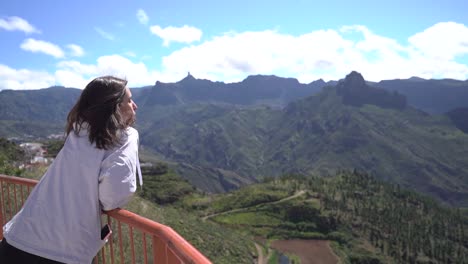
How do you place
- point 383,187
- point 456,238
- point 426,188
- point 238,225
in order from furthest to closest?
point 426,188 < point 383,187 < point 456,238 < point 238,225

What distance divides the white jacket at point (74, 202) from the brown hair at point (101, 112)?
3.1 inches

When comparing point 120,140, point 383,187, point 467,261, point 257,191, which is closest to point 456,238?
point 467,261

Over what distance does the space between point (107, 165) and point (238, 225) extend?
76731mm

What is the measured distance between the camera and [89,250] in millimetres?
2730

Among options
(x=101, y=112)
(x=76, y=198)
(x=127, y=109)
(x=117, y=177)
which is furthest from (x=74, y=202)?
(x=127, y=109)

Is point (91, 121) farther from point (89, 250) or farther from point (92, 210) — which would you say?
point (89, 250)

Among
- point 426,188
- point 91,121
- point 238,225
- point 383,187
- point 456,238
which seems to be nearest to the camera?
point 91,121

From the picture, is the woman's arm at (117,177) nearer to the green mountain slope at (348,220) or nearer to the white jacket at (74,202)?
the white jacket at (74,202)

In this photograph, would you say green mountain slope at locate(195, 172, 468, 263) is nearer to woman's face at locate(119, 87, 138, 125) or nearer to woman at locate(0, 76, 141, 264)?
woman's face at locate(119, 87, 138, 125)

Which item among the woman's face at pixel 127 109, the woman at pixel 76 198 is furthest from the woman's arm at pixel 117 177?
the woman's face at pixel 127 109

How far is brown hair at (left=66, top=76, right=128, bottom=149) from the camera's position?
9.05ft

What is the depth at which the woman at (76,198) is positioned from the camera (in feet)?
8.68

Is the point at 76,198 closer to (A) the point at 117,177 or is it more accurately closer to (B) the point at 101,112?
(A) the point at 117,177

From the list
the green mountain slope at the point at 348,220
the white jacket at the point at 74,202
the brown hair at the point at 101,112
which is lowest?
the green mountain slope at the point at 348,220
